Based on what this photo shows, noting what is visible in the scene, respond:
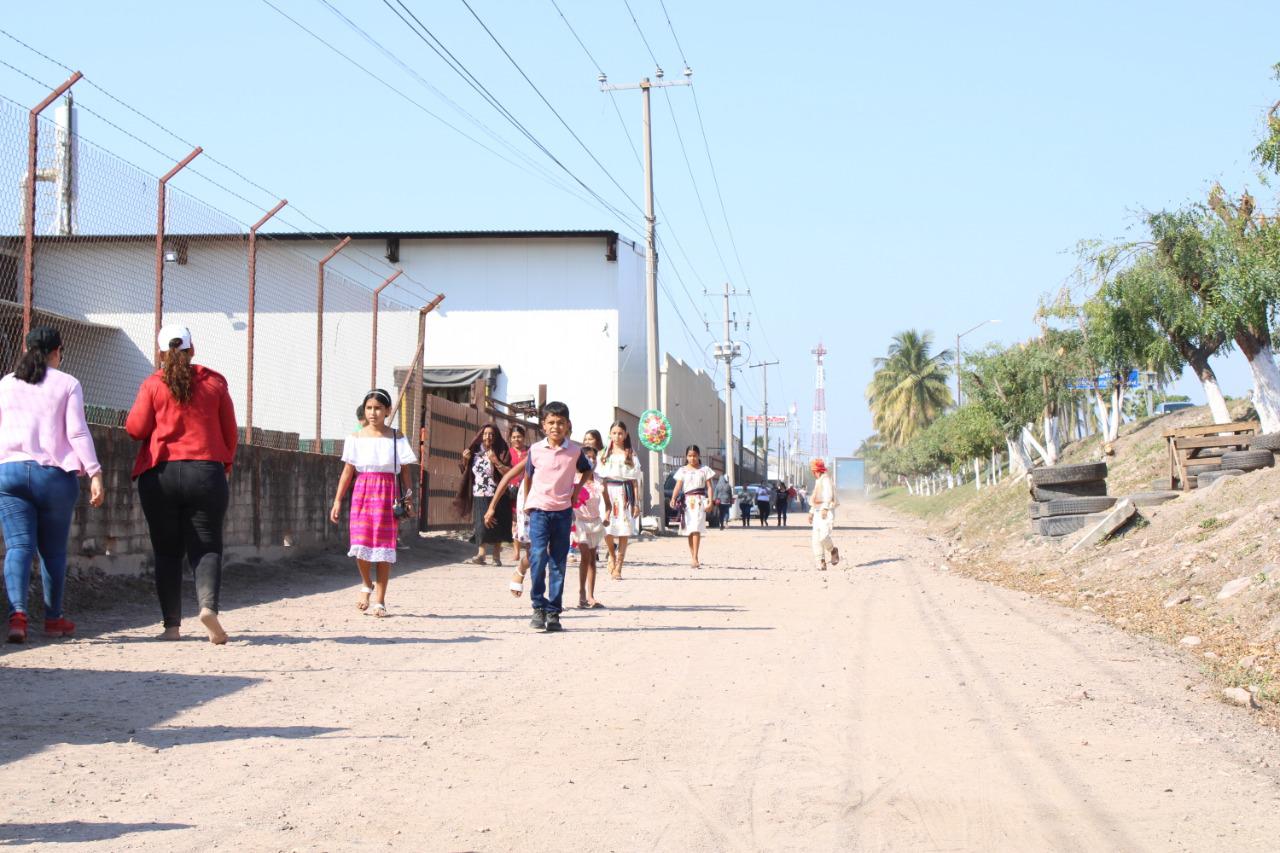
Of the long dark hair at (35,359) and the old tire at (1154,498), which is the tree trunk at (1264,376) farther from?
the long dark hair at (35,359)

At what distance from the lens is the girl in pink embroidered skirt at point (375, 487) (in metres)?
10.7

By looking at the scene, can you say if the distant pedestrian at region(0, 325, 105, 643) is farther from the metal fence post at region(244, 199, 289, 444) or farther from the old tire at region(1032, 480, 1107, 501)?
the old tire at region(1032, 480, 1107, 501)

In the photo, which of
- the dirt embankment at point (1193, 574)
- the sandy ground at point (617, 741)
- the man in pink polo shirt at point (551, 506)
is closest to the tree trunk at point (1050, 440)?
the dirt embankment at point (1193, 574)

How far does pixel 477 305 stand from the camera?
39844 mm

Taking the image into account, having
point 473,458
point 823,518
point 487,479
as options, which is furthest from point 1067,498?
point 473,458

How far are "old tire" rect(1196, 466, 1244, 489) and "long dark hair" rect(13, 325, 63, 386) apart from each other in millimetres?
13918

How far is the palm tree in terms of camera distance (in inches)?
3765

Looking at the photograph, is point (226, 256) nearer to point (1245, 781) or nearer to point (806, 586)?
point (806, 586)

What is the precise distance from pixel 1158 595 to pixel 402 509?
689cm

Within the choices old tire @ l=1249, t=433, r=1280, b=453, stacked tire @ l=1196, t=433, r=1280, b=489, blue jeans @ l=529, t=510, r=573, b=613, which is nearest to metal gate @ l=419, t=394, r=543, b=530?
stacked tire @ l=1196, t=433, r=1280, b=489

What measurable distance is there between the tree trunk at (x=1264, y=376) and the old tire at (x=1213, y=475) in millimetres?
4707

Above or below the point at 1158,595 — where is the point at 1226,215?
above

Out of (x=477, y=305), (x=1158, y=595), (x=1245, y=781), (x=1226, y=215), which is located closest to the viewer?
(x=1245, y=781)

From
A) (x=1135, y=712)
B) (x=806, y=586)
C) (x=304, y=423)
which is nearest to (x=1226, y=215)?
(x=806, y=586)
